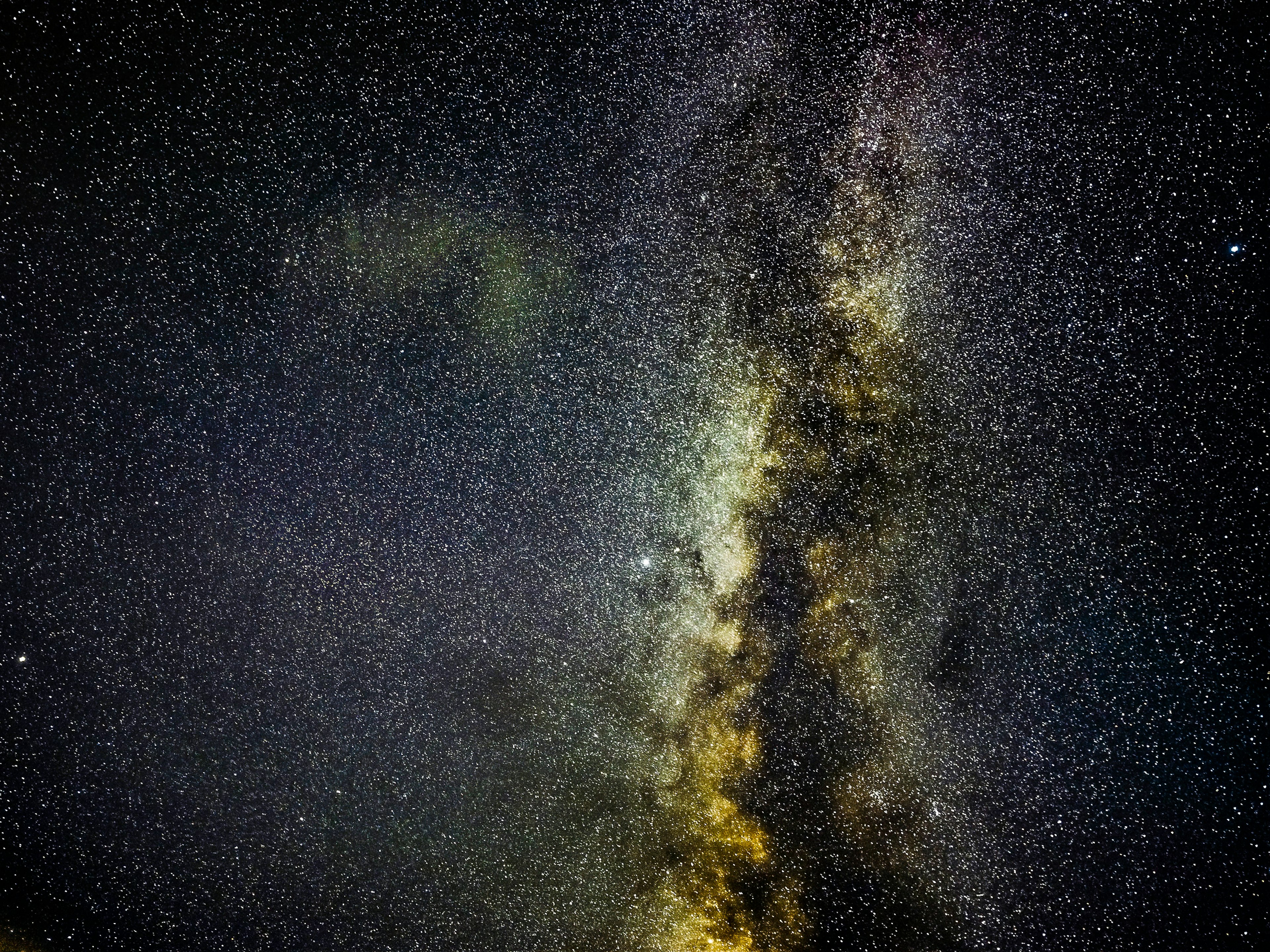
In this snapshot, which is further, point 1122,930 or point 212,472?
point 212,472

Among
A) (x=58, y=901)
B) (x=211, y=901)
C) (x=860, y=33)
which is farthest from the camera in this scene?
(x=58, y=901)

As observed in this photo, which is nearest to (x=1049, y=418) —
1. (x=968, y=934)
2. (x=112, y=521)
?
(x=968, y=934)

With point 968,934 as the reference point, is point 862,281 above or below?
above

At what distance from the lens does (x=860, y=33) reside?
43.9 inches

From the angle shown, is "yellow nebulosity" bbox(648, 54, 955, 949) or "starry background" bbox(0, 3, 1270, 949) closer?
"starry background" bbox(0, 3, 1270, 949)

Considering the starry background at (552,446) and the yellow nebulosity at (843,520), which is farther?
the yellow nebulosity at (843,520)

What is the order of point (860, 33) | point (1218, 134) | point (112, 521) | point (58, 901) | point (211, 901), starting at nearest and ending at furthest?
point (1218, 134) → point (860, 33) → point (112, 521) → point (211, 901) → point (58, 901)

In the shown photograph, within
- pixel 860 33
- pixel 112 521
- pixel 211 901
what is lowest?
pixel 211 901

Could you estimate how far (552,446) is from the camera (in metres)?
1.42

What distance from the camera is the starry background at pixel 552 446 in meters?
1.06

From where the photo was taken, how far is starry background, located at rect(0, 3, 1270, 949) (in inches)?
41.7

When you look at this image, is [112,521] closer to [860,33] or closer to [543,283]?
[543,283]

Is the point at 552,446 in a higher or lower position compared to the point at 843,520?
lower

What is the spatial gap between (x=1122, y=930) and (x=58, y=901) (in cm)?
335
